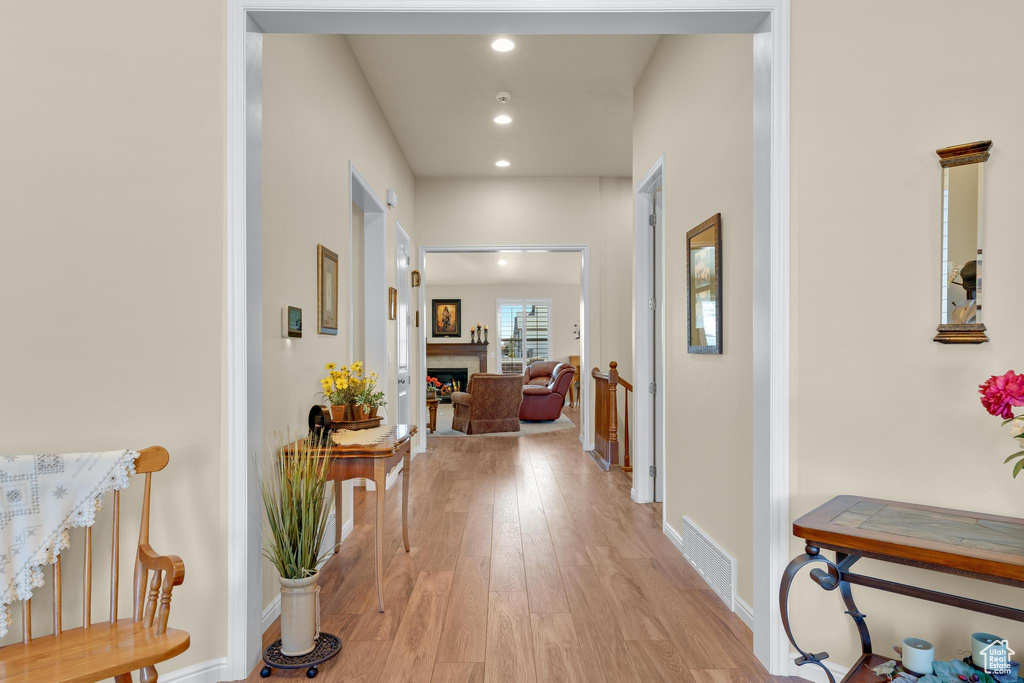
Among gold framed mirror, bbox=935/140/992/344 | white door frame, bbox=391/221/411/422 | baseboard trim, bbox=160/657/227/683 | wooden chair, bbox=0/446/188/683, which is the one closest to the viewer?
wooden chair, bbox=0/446/188/683

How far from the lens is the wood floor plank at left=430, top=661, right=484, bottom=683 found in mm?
2168

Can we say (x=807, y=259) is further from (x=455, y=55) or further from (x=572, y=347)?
(x=572, y=347)

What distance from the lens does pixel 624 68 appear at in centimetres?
438

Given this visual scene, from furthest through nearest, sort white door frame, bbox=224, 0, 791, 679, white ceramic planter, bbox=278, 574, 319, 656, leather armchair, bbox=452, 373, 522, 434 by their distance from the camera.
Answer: leather armchair, bbox=452, 373, 522, 434 → white ceramic planter, bbox=278, 574, 319, 656 → white door frame, bbox=224, 0, 791, 679

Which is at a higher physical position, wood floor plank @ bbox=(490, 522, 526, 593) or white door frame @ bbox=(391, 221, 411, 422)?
white door frame @ bbox=(391, 221, 411, 422)

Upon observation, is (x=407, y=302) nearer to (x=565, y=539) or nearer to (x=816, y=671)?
(x=565, y=539)


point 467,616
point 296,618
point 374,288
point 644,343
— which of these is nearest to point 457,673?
point 467,616

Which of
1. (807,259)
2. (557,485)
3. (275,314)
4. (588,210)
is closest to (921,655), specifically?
(807,259)

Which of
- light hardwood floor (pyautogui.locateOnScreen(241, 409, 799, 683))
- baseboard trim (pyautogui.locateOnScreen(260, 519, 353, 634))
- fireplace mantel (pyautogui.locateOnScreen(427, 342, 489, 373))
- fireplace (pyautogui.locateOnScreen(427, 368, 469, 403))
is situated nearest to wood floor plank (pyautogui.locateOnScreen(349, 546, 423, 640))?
light hardwood floor (pyautogui.locateOnScreen(241, 409, 799, 683))

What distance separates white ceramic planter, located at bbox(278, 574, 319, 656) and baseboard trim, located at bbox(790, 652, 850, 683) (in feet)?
5.47

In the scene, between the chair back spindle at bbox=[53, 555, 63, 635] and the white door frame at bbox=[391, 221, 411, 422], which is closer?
the chair back spindle at bbox=[53, 555, 63, 635]

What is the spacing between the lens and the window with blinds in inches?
529

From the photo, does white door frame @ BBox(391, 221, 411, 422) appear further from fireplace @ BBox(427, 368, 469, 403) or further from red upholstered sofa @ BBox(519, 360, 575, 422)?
fireplace @ BBox(427, 368, 469, 403)

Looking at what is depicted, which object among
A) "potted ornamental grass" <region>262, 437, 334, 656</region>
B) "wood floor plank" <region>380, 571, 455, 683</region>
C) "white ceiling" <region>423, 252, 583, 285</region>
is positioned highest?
"white ceiling" <region>423, 252, 583, 285</region>
